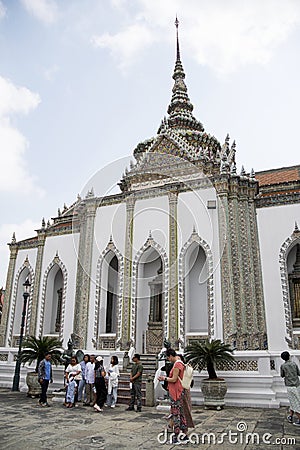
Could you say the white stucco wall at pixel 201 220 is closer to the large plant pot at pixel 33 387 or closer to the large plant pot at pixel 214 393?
the large plant pot at pixel 214 393

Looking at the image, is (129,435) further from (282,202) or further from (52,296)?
(52,296)

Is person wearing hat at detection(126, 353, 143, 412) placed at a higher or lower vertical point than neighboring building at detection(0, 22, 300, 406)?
lower

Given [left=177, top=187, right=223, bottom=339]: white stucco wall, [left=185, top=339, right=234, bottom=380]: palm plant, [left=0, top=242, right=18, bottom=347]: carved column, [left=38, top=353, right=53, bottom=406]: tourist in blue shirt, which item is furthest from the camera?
[left=0, top=242, right=18, bottom=347]: carved column

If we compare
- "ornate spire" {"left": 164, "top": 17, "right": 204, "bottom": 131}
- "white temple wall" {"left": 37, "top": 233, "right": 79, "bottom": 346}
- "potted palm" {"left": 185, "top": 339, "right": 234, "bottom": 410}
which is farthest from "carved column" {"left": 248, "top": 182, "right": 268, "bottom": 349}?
"ornate spire" {"left": 164, "top": 17, "right": 204, "bottom": 131}

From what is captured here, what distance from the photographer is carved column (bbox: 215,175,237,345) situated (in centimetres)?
1101

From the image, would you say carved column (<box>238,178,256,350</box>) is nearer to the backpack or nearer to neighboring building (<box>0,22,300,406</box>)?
neighboring building (<box>0,22,300,406</box>)

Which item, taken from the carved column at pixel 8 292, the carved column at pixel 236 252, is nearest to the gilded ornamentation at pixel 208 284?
the carved column at pixel 236 252

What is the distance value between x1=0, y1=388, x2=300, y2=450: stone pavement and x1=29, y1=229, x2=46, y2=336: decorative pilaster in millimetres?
5894

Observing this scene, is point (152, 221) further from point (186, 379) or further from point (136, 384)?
point (186, 379)

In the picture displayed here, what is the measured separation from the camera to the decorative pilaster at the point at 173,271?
1166 cm

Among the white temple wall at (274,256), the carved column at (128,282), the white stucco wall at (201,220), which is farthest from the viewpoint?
the carved column at (128,282)

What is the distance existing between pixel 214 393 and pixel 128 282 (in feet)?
16.6

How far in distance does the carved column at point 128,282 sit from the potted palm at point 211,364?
127 inches

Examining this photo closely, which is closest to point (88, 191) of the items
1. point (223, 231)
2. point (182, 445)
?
point (223, 231)
